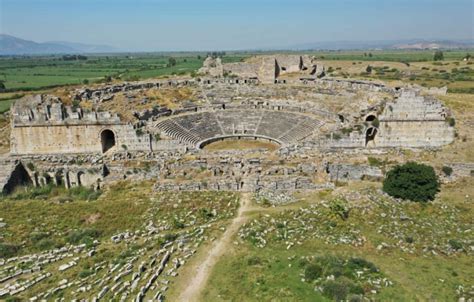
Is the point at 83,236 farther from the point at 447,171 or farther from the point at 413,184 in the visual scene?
the point at 447,171

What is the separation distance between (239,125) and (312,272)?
3093 cm

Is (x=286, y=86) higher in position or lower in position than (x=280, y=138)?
higher

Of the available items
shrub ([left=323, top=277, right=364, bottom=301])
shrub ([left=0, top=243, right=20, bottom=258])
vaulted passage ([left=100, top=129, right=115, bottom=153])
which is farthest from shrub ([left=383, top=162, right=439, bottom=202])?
vaulted passage ([left=100, top=129, right=115, bottom=153])

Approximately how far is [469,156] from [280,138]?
767 inches

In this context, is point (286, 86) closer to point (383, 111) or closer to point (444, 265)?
point (383, 111)

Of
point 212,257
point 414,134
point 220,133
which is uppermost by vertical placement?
point 414,134

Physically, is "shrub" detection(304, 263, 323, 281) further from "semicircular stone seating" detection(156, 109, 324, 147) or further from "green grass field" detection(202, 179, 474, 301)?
"semicircular stone seating" detection(156, 109, 324, 147)

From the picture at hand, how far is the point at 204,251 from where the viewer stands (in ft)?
71.9

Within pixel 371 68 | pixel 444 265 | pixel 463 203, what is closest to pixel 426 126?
pixel 463 203

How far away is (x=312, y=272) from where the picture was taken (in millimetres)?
18922

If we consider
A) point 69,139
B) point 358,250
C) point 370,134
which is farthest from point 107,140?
point 358,250

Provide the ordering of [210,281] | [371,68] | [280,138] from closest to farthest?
1. [210,281]
2. [280,138]
3. [371,68]

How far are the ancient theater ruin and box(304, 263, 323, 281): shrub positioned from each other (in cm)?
1084

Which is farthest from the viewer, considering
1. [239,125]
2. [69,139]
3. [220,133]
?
[239,125]
